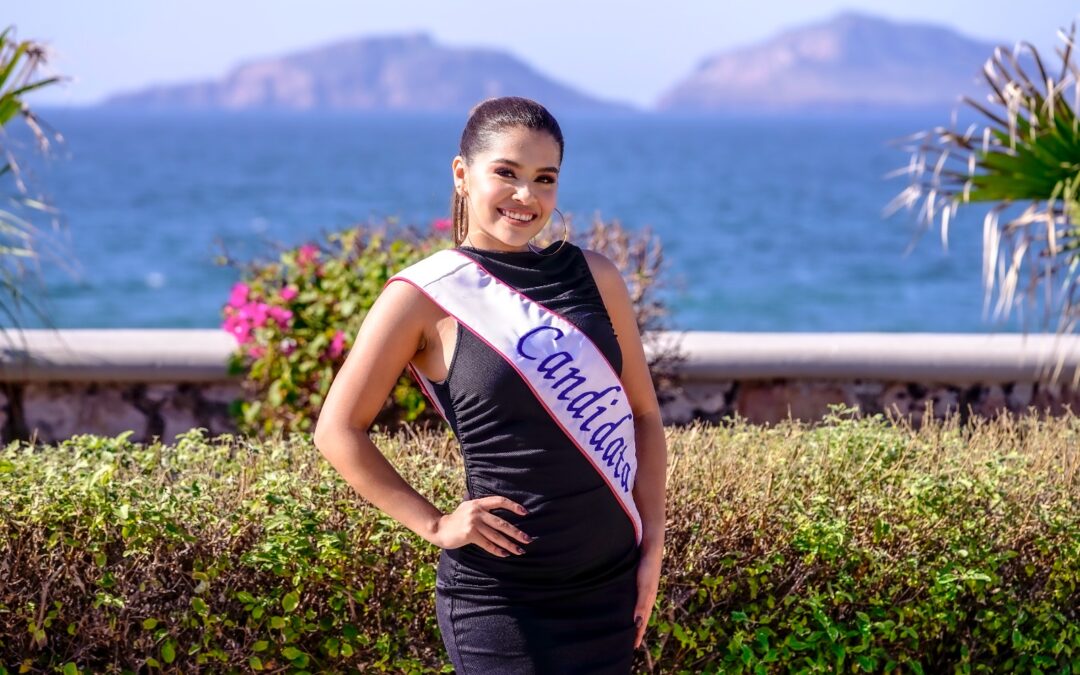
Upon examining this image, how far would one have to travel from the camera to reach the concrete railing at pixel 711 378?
19.5ft

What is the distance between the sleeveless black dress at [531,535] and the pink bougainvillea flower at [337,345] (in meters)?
3.11

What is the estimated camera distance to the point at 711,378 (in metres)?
6.12

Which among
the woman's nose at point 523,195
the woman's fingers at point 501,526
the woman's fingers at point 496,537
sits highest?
the woman's nose at point 523,195

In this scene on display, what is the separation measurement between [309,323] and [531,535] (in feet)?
11.3

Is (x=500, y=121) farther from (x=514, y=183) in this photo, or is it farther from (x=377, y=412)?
(x=377, y=412)

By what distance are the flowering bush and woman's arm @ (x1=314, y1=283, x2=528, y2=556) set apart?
290 centimetres

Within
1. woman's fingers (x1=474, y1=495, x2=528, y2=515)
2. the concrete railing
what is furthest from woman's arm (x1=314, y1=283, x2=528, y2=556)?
the concrete railing

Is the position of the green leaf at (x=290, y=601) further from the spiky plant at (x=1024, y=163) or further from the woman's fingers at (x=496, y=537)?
Answer: the spiky plant at (x=1024, y=163)

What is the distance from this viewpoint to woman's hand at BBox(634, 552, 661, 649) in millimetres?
2617

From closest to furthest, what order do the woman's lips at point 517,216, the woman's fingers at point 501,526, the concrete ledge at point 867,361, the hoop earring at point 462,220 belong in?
the woman's fingers at point 501,526, the woman's lips at point 517,216, the hoop earring at point 462,220, the concrete ledge at point 867,361

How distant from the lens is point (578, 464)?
2.49 metres

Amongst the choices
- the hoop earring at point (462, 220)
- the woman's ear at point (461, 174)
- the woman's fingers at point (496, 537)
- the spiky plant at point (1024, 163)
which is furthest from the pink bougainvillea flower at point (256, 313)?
the woman's fingers at point (496, 537)

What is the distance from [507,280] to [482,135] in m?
0.27

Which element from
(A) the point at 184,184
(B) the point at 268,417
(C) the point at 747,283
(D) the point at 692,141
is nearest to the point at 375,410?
(B) the point at 268,417
